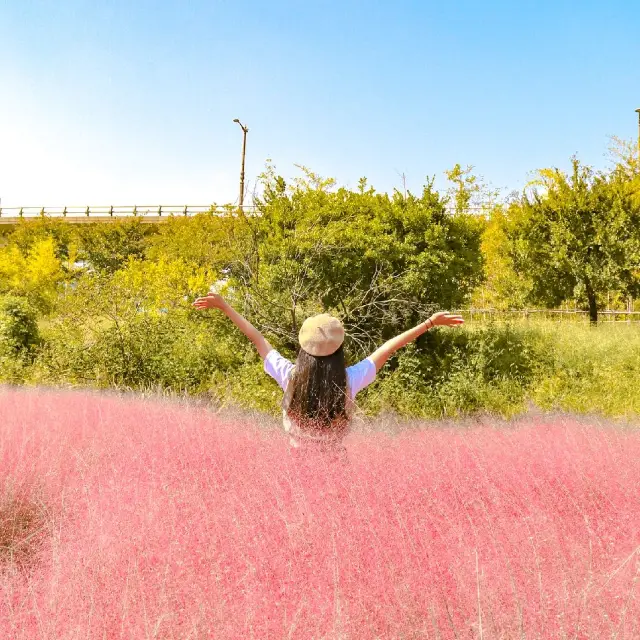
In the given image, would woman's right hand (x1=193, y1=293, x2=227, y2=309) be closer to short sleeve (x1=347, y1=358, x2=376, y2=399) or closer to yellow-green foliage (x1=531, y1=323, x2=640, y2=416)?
short sleeve (x1=347, y1=358, x2=376, y2=399)

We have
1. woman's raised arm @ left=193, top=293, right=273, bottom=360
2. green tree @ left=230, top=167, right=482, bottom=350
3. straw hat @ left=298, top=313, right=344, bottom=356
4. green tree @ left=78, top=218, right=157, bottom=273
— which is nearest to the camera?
straw hat @ left=298, top=313, right=344, bottom=356

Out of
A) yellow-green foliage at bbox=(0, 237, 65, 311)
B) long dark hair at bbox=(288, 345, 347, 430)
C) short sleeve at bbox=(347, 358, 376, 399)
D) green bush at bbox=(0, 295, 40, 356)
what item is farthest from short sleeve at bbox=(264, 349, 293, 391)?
yellow-green foliage at bbox=(0, 237, 65, 311)

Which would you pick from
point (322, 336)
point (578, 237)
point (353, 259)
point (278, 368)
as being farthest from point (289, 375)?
point (578, 237)

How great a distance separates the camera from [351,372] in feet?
11.2

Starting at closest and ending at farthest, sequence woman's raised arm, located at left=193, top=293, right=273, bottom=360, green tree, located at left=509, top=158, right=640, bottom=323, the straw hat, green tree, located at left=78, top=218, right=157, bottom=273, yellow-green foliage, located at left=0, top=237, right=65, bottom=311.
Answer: the straw hat, woman's raised arm, located at left=193, top=293, right=273, bottom=360, green tree, located at left=509, top=158, right=640, bottom=323, yellow-green foliage, located at left=0, top=237, right=65, bottom=311, green tree, located at left=78, top=218, right=157, bottom=273

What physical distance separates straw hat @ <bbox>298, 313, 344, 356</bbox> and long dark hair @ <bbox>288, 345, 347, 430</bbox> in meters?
0.05

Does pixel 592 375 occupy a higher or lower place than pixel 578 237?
lower

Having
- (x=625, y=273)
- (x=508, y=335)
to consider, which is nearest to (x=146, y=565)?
(x=508, y=335)

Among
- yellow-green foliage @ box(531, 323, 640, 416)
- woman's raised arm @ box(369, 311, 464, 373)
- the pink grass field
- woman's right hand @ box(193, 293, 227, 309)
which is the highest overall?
woman's right hand @ box(193, 293, 227, 309)

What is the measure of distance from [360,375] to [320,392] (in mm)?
317

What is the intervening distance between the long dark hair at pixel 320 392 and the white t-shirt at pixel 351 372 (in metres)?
0.14

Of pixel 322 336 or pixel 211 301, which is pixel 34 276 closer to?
pixel 211 301

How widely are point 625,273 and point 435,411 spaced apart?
9730 mm

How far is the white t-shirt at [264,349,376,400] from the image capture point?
11.1ft
